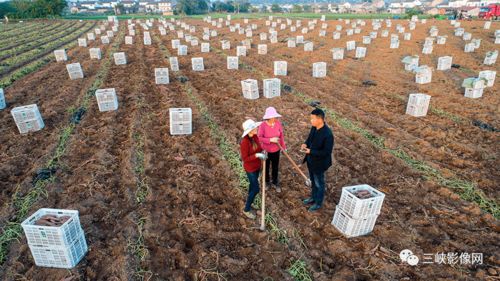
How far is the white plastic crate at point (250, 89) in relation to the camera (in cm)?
1238

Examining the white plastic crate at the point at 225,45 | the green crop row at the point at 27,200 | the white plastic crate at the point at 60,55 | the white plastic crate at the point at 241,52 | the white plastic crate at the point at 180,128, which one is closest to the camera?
the green crop row at the point at 27,200

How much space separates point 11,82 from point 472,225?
19.1 m

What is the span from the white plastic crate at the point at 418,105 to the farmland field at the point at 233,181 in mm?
357

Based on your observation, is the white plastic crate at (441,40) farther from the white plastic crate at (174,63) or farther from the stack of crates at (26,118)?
the stack of crates at (26,118)

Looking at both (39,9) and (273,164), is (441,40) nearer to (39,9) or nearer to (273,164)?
(273,164)

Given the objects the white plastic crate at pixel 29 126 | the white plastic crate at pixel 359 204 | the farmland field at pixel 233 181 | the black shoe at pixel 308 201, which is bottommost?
the farmland field at pixel 233 181

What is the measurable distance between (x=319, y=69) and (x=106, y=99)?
10.2 meters

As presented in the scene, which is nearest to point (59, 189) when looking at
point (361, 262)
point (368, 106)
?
point (361, 262)

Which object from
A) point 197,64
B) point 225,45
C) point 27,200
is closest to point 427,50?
point 225,45

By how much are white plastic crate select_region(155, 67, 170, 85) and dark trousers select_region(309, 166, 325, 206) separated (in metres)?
10.7

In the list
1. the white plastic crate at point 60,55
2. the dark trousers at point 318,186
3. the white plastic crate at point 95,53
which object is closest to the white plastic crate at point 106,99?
the dark trousers at point 318,186

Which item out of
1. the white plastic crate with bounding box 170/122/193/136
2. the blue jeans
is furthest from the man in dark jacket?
the white plastic crate with bounding box 170/122/193/136

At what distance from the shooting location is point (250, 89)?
1241 centimetres

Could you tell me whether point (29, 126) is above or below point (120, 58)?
below
